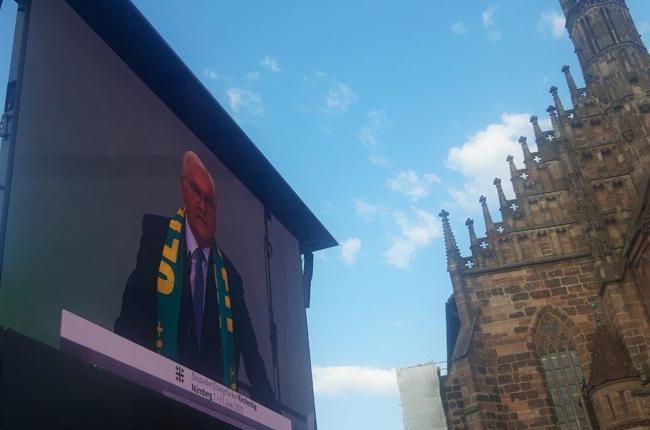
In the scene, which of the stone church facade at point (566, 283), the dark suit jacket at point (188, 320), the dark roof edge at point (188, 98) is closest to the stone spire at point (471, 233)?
the stone church facade at point (566, 283)

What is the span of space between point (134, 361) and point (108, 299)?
2.16ft

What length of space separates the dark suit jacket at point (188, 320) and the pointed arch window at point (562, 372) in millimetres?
11051

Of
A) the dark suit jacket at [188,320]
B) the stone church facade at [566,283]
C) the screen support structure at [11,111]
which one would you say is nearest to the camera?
the screen support structure at [11,111]

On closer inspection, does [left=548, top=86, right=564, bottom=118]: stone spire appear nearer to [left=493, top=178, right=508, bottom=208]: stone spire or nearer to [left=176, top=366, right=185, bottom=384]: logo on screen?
[left=493, top=178, right=508, bottom=208]: stone spire

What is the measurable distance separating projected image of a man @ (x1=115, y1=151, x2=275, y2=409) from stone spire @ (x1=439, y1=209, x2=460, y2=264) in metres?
11.4

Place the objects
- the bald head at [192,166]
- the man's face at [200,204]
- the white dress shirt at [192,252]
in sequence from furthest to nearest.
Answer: the bald head at [192,166] < the man's face at [200,204] < the white dress shirt at [192,252]

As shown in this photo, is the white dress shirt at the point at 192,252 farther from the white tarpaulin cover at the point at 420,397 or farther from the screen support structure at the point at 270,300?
Answer: the white tarpaulin cover at the point at 420,397

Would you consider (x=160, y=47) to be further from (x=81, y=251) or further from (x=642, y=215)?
(x=642, y=215)

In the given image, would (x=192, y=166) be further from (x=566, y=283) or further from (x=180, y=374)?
(x=566, y=283)

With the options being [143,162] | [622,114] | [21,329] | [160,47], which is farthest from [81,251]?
[622,114]

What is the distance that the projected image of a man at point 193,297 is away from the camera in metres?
7.09

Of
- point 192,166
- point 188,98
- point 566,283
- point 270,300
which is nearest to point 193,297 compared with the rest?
point 192,166

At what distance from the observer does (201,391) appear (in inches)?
289

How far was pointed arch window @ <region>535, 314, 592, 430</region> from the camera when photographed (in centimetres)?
1747
